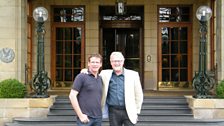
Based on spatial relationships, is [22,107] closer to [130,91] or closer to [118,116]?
[118,116]

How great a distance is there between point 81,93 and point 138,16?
9.70m

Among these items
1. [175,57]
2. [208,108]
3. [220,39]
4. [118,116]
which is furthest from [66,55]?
[118,116]

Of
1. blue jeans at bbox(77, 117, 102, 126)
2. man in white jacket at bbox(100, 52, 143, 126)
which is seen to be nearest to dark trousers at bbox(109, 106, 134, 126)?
man in white jacket at bbox(100, 52, 143, 126)

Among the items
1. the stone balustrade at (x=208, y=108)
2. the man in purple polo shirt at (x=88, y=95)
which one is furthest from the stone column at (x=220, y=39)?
the man in purple polo shirt at (x=88, y=95)

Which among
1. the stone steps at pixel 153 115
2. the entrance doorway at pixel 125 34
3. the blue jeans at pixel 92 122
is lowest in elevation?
the stone steps at pixel 153 115

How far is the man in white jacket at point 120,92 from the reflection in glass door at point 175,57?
28.7ft

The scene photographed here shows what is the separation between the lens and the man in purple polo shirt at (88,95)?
5.70 m

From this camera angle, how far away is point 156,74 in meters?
14.6

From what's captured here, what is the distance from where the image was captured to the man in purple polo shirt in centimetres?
→ 570

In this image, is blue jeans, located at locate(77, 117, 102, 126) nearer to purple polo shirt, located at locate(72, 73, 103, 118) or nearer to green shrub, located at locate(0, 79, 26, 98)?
purple polo shirt, located at locate(72, 73, 103, 118)

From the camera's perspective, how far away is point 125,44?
1530 centimetres

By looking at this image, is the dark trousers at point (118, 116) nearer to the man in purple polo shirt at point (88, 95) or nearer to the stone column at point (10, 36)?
the man in purple polo shirt at point (88, 95)

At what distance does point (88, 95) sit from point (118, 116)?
0.61m

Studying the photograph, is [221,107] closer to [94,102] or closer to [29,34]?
[94,102]
